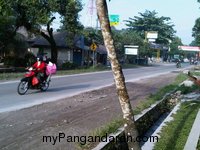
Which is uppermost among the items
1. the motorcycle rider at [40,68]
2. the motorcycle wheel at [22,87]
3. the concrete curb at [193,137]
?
the motorcycle rider at [40,68]

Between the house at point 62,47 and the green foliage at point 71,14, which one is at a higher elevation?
the green foliage at point 71,14

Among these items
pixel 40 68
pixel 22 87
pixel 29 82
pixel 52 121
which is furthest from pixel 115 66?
pixel 40 68

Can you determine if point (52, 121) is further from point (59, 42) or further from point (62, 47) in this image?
point (59, 42)

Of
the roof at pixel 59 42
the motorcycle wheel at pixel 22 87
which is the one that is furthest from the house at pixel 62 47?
the motorcycle wheel at pixel 22 87

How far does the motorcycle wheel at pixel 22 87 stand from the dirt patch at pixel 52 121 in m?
2.60

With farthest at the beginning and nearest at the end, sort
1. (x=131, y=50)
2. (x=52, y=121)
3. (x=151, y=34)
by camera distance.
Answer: (x=151, y=34), (x=131, y=50), (x=52, y=121)

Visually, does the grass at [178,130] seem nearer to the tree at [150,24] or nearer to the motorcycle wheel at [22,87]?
the motorcycle wheel at [22,87]

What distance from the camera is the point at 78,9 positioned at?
36531 millimetres

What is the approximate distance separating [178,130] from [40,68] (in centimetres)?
777

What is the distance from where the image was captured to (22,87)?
1529 cm

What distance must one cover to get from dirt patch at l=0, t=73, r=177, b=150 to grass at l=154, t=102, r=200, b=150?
1.58 m

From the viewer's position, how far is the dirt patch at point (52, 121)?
23.3ft

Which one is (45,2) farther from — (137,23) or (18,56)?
(137,23)

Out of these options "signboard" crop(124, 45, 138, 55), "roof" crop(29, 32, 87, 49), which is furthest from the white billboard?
"roof" crop(29, 32, 87, 49)
